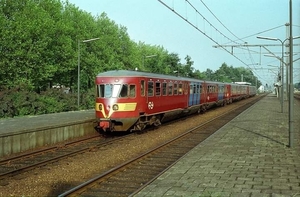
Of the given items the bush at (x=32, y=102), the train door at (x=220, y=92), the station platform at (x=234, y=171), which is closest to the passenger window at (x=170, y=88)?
the station platform at (x=234, y=171)

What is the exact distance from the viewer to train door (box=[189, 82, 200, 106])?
2902 centimetres

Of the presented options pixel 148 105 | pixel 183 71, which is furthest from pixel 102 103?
pixel 183 71

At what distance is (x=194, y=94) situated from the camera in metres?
30.2

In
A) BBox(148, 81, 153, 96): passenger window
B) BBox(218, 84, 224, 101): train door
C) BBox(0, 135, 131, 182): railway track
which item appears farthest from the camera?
BBox(218, 84, 224, 101): train door

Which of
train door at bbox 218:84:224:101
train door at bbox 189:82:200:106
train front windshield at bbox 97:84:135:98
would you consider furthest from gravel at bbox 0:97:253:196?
train door at bbox 218:84:224:101

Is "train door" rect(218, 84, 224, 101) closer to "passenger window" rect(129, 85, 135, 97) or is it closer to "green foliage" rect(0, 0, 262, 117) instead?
"green foliage" rect(0, 0, 262, 117)

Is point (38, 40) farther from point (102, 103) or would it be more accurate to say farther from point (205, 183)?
point (205, 183)

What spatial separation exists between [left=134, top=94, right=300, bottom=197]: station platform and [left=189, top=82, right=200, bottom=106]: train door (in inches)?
508

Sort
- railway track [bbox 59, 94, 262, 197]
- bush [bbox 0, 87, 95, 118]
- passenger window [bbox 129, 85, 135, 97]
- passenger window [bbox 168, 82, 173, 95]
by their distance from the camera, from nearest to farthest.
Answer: railway track [bbox 59, 94, 262, 197] < passenger window [bbox 129, 85, 135, 97] < passenger window [bbox 168, 82, 173, 95] < bush [bbox 0, 87, 95, 118]

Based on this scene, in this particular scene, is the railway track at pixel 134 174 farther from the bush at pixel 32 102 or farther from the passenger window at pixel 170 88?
the bush at pixel 32 102

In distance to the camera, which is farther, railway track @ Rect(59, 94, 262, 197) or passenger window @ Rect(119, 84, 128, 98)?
passenger window @ Rect(119, 84, 128, 98)

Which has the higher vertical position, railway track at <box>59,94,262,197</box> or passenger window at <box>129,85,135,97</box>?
Result: passenger window at <box>129,85,135,97</box>

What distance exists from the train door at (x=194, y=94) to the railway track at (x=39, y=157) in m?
11.7

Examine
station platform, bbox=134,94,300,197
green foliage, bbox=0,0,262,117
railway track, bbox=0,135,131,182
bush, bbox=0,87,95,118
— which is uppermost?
green foliage, bbox=0,0,262,117
